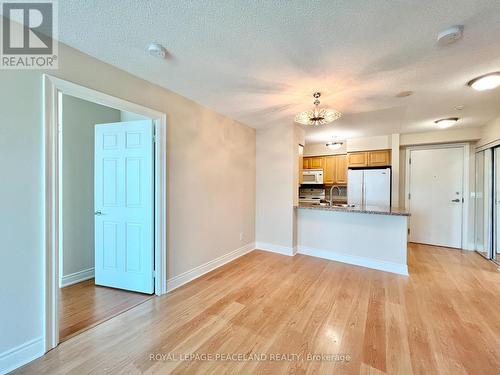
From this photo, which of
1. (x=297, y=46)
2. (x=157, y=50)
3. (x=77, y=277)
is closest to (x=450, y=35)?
(x=297, y=46)

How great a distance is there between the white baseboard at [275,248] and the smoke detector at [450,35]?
3361mm

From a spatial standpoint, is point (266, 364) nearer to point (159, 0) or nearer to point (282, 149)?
point (159, 0)

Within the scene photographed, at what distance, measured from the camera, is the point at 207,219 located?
322cm

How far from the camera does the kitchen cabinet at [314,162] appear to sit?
5.86m

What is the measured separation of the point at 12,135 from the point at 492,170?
6.45 meters

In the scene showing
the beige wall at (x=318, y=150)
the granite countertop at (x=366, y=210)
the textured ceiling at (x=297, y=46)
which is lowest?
the granite countertop at (x=366, y=210)

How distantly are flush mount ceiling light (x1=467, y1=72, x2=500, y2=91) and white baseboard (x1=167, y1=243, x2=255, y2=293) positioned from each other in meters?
3.83

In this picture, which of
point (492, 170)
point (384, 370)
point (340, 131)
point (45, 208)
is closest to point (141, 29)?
point (45, 208)

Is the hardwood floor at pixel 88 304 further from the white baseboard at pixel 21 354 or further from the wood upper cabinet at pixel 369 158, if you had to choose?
the wood upper cabinet at pixel 369 158

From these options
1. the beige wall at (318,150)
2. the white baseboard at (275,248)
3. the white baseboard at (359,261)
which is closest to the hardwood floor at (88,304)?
the white baseboard at (275,248)

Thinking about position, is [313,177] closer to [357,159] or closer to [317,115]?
[357,159]

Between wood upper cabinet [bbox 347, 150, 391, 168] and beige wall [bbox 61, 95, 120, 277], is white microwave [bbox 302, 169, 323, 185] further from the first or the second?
beige wall [bbox 61, 95, 120, 277]

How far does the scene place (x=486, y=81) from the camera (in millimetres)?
2188

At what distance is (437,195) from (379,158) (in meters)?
1.41
